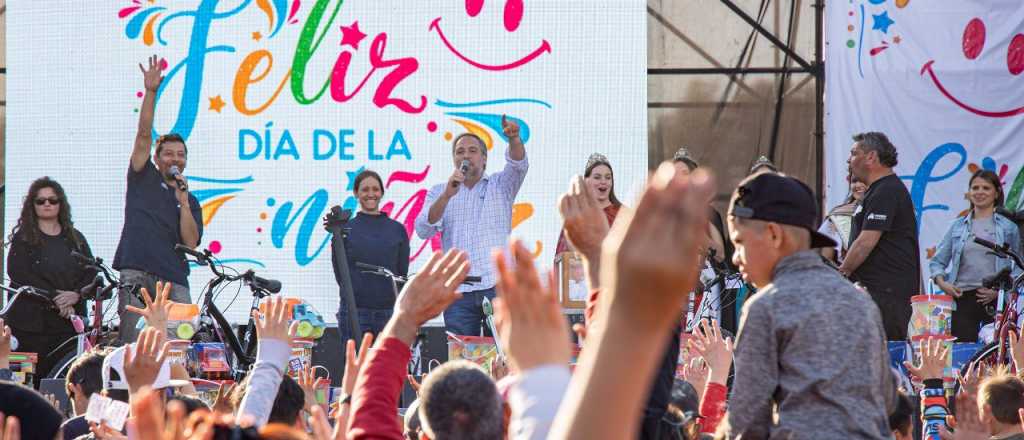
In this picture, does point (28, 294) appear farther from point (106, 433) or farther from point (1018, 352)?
point (1018, 352)

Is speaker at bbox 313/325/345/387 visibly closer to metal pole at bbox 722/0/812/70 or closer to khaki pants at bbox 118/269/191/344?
khaki pants at bbox 118/269/191/344

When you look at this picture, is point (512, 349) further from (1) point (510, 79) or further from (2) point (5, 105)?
(2) point (5, 105)

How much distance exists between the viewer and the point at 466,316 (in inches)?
313

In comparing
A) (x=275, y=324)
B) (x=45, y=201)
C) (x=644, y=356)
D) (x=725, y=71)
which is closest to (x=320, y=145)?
(x=45, y=201)

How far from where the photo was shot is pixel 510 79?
32.5 feet

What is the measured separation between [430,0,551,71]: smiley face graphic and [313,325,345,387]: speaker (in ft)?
7.40

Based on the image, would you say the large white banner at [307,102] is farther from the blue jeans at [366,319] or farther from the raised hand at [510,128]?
the raised hand at [510,128]

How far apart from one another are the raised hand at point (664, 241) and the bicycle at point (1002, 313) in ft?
20.8

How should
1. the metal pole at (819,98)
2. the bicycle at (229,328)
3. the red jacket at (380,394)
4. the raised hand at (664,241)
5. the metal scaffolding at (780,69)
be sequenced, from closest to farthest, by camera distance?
the raised hand at (664,241) < the red jacket at (380,394) < the bicycle at (229,328) < the metal pole at (819,98) < the metal scaffolding at (780,69)

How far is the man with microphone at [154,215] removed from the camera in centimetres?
841

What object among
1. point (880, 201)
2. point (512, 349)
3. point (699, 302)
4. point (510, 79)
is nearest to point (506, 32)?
point (510, 79)

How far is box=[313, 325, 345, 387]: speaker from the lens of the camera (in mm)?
9039

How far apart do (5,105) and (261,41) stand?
2.05 meters

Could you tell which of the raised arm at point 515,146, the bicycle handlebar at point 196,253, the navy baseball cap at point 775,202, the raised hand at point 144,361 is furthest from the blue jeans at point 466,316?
the navy baseball cap at point 775,202
